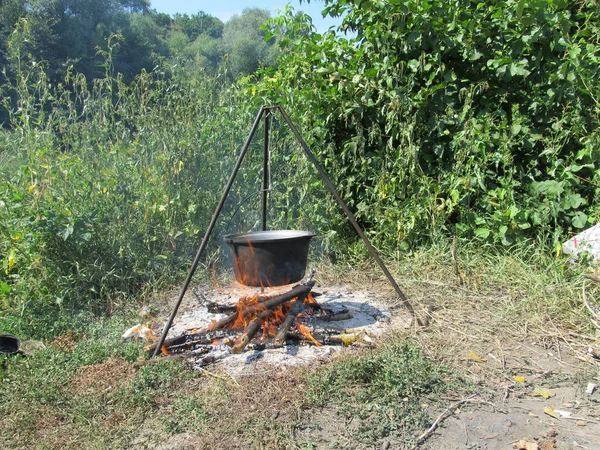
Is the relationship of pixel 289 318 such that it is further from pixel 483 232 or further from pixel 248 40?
pixel 248 40

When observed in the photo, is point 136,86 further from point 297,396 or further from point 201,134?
point 297,396

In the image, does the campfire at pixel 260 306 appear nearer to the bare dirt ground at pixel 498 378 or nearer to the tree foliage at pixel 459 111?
the bare dirt ground at pixel 498 378

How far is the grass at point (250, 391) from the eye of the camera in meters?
2.19

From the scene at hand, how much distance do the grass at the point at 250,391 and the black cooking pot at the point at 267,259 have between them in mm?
628

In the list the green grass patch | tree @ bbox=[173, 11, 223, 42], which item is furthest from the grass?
tree @ bbox=[173, 11, 223, 42]

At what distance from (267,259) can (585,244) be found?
8.48 feet

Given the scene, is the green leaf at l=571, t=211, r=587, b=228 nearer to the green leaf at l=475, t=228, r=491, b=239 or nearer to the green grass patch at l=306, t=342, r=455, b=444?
the green leaf at l=475, t=228, r=491, b=239

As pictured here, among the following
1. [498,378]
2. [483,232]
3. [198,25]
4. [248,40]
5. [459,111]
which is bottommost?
[498,378]

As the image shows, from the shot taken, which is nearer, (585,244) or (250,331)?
(250,331)

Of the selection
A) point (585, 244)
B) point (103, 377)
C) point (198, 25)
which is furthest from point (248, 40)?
point (103, 377)

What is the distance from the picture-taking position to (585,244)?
385cm

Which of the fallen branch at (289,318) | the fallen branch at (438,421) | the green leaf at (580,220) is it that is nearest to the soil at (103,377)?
the fallen branch at (289,318)

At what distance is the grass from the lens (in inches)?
86.0

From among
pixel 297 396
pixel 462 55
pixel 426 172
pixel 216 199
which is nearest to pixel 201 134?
pixel 216 199
